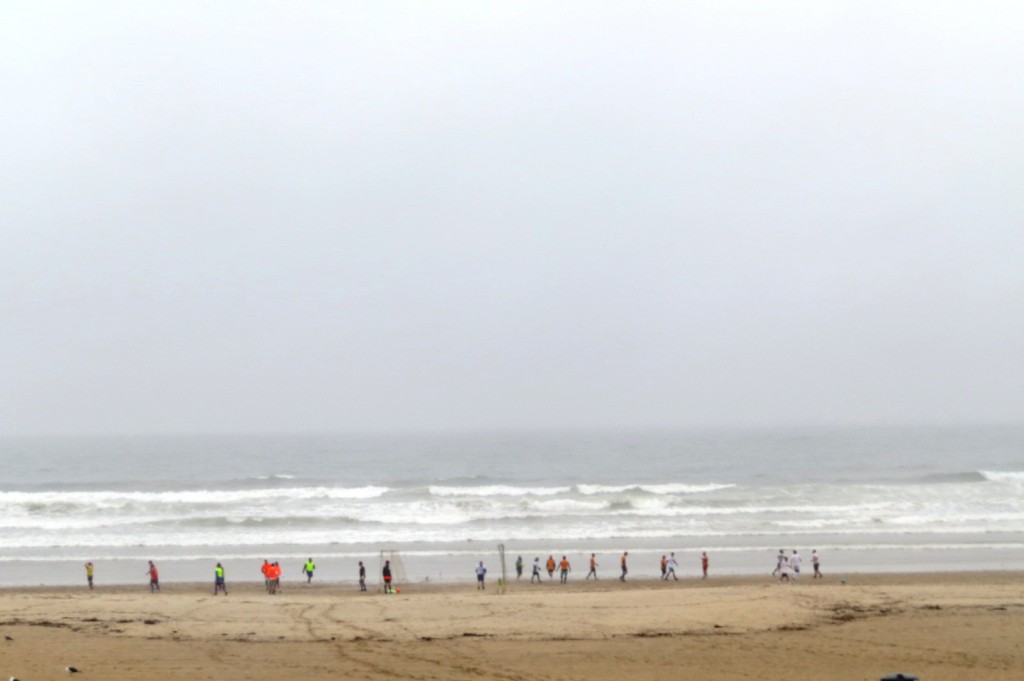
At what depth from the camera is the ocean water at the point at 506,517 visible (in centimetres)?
2912

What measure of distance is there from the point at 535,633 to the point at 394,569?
1088 centimetres

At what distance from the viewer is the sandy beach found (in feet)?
46.8

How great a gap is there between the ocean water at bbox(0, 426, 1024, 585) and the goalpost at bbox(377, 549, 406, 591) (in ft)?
1.10

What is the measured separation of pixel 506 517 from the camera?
4038 cm

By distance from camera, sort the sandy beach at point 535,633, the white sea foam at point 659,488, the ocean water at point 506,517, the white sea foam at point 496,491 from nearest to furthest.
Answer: the sandy beach at point 535,633
the ocean water at point 506,517
the white sea foam at point 659,488
the white sea foam at point 496,491

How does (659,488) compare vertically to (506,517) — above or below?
below

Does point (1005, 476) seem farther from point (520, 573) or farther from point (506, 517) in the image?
point (520, 573)

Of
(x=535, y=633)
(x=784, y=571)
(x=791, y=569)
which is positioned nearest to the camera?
(x=535, y=633)

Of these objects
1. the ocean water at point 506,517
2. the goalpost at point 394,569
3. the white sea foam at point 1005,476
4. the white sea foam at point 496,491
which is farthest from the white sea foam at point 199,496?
the white sea foam at point 1005,476

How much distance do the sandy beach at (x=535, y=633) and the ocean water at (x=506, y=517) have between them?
537 cm

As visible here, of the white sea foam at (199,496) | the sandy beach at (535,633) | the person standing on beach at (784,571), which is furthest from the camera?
the white sea foam at (199,496)

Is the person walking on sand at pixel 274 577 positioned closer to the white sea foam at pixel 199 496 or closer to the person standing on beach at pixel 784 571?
the person standing on beach at pixel 784 571

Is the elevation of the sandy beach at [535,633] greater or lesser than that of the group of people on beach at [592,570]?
greater

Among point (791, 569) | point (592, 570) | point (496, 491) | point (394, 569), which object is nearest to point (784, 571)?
point (791, 569)
